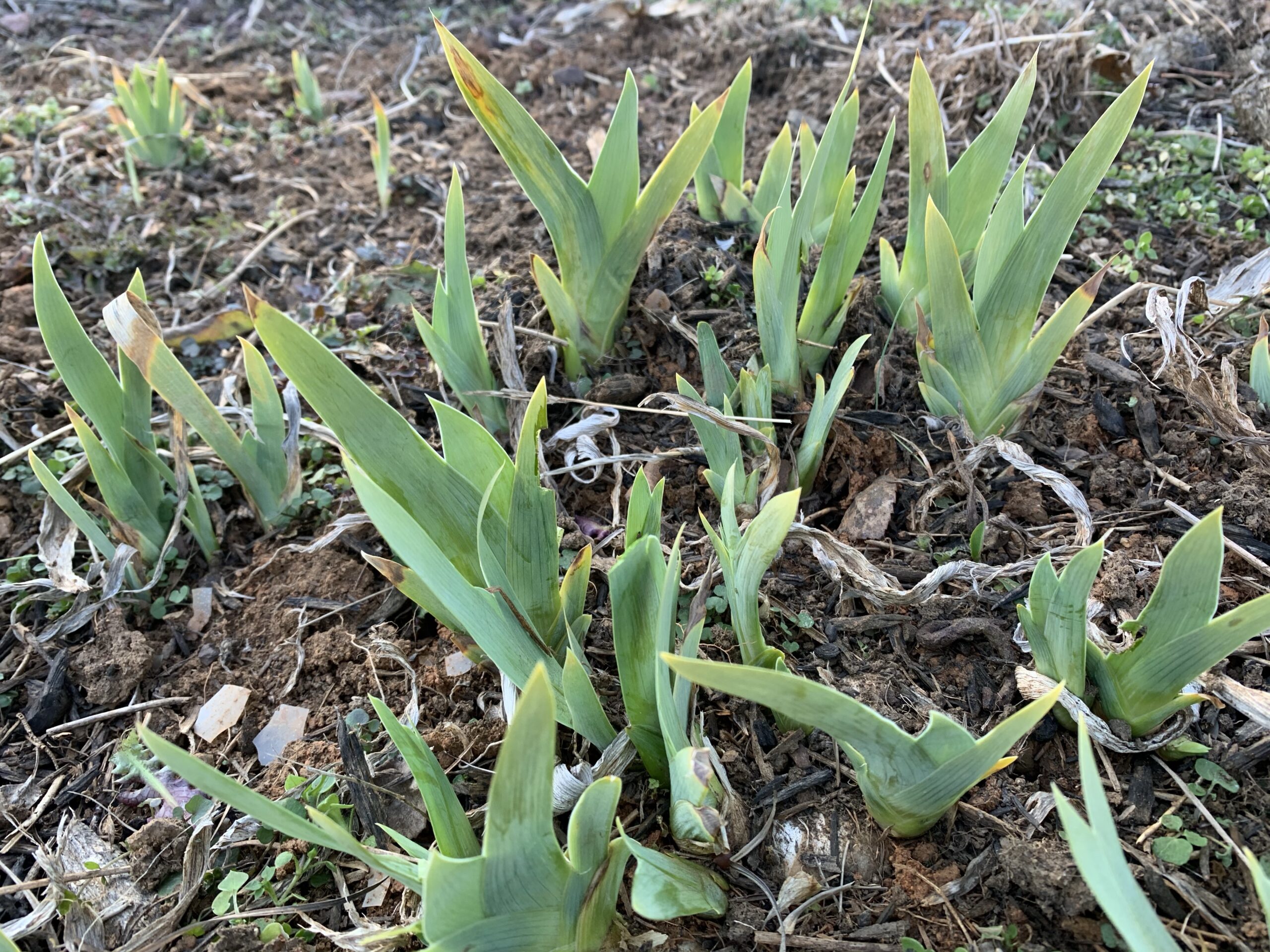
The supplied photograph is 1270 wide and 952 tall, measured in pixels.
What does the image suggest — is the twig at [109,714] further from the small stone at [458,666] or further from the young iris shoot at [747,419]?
the young iris shoot at [747,419]

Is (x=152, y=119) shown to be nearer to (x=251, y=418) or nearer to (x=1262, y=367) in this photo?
(x=251, y=418)

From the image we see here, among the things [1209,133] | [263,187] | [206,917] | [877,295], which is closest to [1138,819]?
[877,295]

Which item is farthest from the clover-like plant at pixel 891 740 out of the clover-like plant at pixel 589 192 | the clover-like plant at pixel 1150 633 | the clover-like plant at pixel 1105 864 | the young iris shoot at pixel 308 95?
the young iris shoot at pixel 308 95

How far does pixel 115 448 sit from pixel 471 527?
75 centimetres

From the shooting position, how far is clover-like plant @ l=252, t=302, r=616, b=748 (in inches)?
37.8

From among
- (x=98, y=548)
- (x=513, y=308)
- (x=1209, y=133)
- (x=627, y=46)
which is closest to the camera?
(x=98, y=548)

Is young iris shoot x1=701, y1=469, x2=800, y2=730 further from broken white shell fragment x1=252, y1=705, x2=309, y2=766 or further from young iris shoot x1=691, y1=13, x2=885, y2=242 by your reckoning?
broken white shell fragment x1=252, y1=705, x2=309, y2=766

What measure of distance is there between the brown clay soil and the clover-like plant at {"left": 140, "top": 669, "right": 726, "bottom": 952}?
115 millimetres

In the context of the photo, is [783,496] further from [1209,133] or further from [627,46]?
[627,46]

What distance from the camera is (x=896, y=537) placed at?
4.61ft

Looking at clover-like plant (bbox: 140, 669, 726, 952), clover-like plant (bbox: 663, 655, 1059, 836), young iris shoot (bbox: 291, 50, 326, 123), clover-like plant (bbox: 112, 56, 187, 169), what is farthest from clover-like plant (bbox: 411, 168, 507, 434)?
young iris shoot (bbox: 291, 50, 326, 123)

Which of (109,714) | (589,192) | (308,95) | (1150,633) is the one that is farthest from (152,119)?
(1150,633)

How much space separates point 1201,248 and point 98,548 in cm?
232

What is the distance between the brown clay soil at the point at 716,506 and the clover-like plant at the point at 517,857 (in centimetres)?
12
